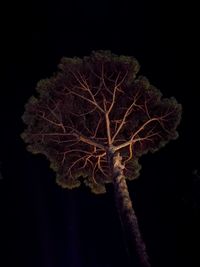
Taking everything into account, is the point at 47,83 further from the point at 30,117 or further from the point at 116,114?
the point at 116,114

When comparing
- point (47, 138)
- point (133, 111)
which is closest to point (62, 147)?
point (47, 138)

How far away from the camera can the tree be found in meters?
14.5

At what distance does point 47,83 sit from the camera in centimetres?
1452

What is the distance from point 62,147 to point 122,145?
2480 mm

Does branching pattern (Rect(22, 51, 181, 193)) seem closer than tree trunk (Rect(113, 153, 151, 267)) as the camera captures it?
No

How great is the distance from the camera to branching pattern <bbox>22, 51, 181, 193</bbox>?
47.9ft

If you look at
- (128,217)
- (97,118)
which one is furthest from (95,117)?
(128,217)

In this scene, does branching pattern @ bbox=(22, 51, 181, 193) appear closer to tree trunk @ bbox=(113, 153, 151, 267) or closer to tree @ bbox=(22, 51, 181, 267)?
tree @ bbox=(22, 51, 181, 267)

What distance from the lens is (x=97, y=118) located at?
1526 cm

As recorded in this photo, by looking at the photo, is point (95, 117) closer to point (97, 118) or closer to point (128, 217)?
point (97, 118)

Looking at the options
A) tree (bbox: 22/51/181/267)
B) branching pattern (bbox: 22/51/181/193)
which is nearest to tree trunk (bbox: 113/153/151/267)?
tree (bbox: 22/51/181/267)

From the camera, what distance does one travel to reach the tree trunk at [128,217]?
1152 centimetres

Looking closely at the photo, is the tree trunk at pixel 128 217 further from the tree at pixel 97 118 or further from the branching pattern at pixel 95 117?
the branching pattern at pixel 95 117

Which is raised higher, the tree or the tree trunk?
the tree
